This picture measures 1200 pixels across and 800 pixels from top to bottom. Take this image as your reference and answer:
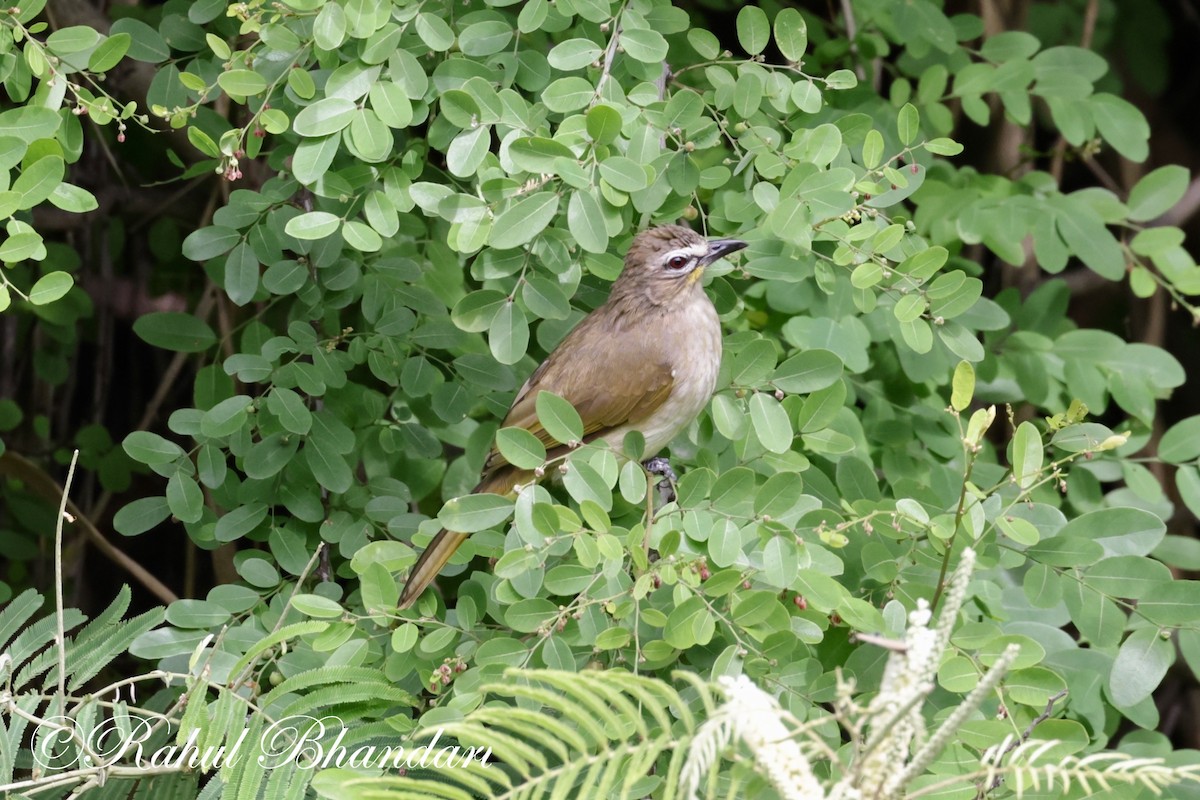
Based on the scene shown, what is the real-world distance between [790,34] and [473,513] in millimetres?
1051

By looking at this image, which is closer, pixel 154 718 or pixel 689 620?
pixel 689 620

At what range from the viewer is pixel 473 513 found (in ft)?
6.15

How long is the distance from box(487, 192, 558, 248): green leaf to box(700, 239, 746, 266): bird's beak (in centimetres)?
47

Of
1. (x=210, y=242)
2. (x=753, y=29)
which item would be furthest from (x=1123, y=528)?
(x=210, y=242)

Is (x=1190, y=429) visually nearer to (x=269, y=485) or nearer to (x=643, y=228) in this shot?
(x=643, y=228)

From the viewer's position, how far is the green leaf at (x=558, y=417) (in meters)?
1.87

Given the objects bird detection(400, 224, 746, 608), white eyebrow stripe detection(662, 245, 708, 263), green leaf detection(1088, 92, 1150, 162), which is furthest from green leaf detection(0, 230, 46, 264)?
green leaf detection(1088, 92, 1150, 162)

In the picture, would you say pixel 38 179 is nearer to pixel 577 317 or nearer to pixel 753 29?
pixel 577 317

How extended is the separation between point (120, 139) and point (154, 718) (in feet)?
3.30

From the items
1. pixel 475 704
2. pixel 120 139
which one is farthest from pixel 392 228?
pixel 475 704

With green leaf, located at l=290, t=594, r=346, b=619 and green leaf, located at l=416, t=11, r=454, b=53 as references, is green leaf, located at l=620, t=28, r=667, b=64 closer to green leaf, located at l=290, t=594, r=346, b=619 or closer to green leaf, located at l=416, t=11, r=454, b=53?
green leaf, located at l=416, t=11, r=454, b=53

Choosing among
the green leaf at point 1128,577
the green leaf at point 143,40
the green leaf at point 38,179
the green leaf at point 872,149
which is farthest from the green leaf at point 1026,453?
the green leaf at point 143,40

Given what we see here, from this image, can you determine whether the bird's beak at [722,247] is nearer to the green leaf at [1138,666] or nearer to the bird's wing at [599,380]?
the bird's wing at [599,380]

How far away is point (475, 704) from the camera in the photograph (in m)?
1.78
